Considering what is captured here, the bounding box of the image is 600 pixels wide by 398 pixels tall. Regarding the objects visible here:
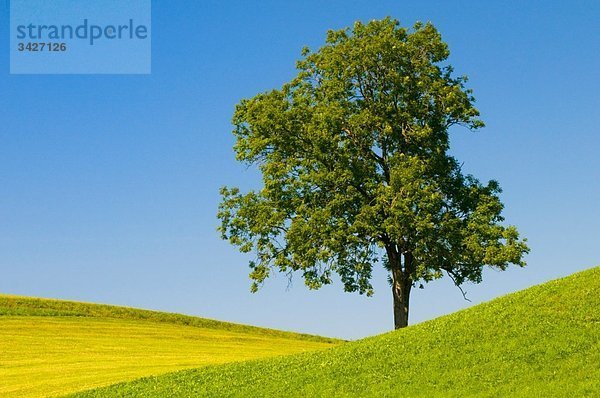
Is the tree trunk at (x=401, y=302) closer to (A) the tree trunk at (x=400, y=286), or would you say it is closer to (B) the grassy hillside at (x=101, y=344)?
(A) the tree trunk at (x=400, y=286)

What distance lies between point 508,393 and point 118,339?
1596 inches

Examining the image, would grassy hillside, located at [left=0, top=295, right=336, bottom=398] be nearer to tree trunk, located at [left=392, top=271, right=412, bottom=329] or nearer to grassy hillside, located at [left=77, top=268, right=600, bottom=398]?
grassy hillside, located at [left=77, top=268, right=600, bottom=398]

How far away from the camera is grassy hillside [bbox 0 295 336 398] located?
3847 centimetres

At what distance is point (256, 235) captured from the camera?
45125mm

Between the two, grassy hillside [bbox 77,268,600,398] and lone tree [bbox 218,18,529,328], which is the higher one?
lone tree [bbox 218,18,529,328]

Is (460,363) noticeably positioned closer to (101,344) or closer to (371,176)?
(371,176)

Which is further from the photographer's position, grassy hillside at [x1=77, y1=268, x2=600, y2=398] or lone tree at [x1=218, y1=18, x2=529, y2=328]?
lone tree at [x1=218, y1=18, x2=529, y2=328]

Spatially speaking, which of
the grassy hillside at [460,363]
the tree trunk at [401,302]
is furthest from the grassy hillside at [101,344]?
the tree trunk at [401,302]

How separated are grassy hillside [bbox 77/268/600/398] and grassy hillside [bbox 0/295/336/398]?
6.41 metres

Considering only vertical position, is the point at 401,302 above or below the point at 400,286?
below

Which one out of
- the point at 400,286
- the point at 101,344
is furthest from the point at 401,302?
the point at 101,344

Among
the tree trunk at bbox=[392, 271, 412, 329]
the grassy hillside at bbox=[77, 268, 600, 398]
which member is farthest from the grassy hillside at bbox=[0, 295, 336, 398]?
the tree trunk at bbox=[392, 271, 412, 329]

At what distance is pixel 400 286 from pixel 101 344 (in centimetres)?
2320

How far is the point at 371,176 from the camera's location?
43781mm
